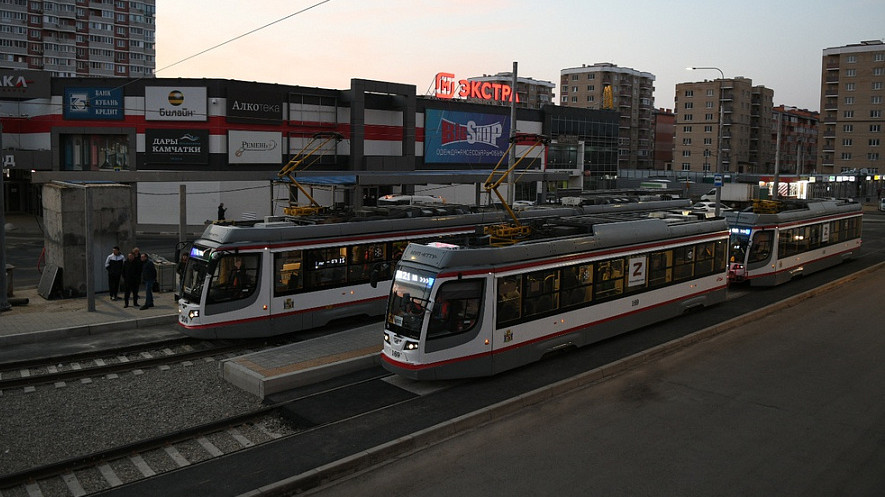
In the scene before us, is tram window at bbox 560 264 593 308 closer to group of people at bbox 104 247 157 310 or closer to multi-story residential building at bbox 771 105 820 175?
group of people at bbox 104 247 157 310

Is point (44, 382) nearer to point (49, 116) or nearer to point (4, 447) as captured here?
point (4, 447)

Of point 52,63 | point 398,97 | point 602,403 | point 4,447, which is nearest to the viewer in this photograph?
point 4,447

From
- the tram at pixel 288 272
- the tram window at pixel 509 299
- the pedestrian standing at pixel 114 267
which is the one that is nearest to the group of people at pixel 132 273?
the pedestrian standing at pixel 114 267

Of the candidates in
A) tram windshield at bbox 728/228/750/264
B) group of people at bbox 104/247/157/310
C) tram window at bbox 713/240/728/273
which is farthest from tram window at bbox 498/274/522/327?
tram windshield at bbox 728/228/750/264

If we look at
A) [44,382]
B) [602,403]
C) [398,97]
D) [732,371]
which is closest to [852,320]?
[732,371]

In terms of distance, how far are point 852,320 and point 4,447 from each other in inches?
759

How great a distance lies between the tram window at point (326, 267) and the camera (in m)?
16.2

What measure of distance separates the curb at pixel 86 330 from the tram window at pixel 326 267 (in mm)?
4546

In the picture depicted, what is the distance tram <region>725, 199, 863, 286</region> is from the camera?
22266 mm

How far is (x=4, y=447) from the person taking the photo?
398 inches

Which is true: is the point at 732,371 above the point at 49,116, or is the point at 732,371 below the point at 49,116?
below

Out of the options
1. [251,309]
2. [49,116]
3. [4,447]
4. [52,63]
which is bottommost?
[4,447]

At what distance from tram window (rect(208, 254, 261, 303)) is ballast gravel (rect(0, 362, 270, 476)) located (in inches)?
71.6

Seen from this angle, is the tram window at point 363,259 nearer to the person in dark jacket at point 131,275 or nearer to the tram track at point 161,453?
the tram track at point 161,453
